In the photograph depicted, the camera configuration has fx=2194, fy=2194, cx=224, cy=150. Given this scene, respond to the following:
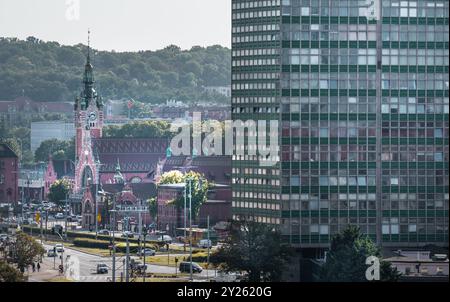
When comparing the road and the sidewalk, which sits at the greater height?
the road

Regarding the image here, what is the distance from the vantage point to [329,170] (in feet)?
562

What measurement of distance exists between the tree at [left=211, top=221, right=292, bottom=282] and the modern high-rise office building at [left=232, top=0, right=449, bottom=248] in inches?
324

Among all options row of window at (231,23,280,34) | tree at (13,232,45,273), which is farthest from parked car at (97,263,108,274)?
row of window at (231,23,280,34)

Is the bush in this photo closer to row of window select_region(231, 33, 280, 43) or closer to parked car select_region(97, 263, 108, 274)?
parked car select_region(97, 263, 108, 274)

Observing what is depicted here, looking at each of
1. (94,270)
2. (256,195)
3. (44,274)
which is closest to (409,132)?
(256,195)

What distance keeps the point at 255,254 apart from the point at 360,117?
2000cm

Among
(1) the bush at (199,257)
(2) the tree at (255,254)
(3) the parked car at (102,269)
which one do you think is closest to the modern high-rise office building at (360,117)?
(2) the tree at (255,254)

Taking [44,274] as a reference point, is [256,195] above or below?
above

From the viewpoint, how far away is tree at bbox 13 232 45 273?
Result: 183 metres

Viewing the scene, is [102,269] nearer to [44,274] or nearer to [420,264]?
[44,274]

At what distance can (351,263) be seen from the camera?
147 m
